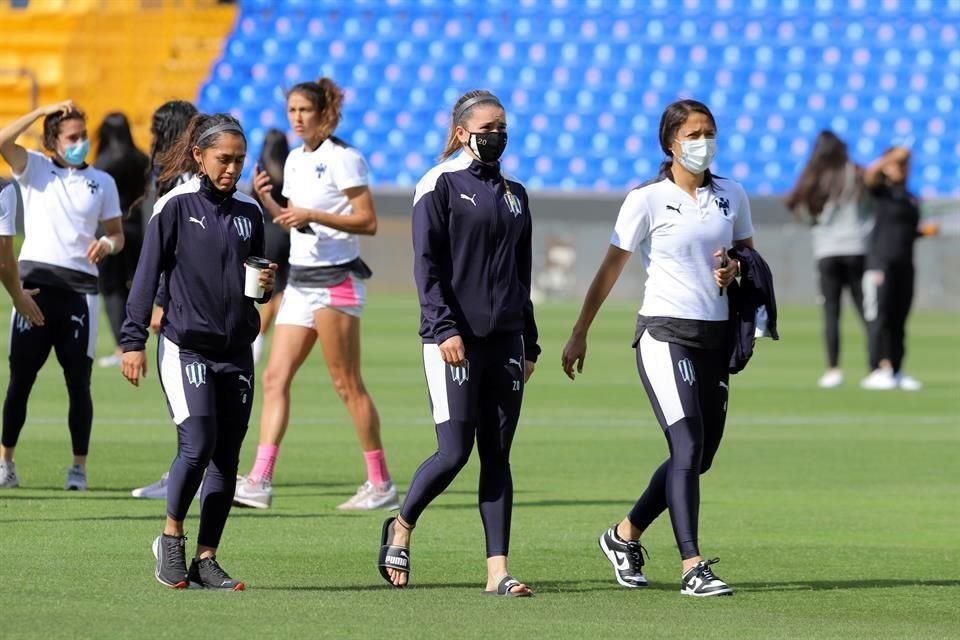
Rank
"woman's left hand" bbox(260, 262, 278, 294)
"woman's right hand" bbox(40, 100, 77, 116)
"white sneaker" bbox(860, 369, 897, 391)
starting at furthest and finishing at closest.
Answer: "white sneaker" bbox(860, 369, 897, 391), "woman's right hand" bbox(40, 100, 77, 116), "woman's left hand" bbox(260, 262, 278, 294)

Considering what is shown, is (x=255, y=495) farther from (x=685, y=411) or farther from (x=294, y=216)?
(x=685, y=411)

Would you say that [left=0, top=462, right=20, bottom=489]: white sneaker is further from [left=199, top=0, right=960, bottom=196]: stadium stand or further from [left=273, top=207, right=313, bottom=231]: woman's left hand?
[left=199, top=0, right=960, bottom=196]: stadium stand

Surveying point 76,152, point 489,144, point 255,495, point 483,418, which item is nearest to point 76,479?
point 255,495

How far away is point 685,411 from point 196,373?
1.88 meters

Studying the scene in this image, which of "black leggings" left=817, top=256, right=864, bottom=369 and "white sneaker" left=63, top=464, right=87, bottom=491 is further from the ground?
"black leggings" left=817, top=256, right=864, bottom=369

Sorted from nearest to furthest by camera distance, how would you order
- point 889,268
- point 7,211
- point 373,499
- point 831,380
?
point 7,211 < point 373,499 < point 831,380 < point 889,268

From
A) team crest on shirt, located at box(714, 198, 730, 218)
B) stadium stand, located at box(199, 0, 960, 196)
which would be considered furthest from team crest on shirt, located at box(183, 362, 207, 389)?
stadium stand, located at box(199, 0, 960, 196)

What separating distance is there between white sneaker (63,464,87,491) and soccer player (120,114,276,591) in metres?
3.18

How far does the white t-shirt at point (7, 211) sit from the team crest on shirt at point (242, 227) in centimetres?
206

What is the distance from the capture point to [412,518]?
7.19 meters

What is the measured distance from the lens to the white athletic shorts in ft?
32.0

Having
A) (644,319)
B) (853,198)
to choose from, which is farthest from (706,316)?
(853,198)

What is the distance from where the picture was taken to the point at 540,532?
898 centimetres

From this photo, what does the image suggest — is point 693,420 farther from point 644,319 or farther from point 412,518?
point 412,518
